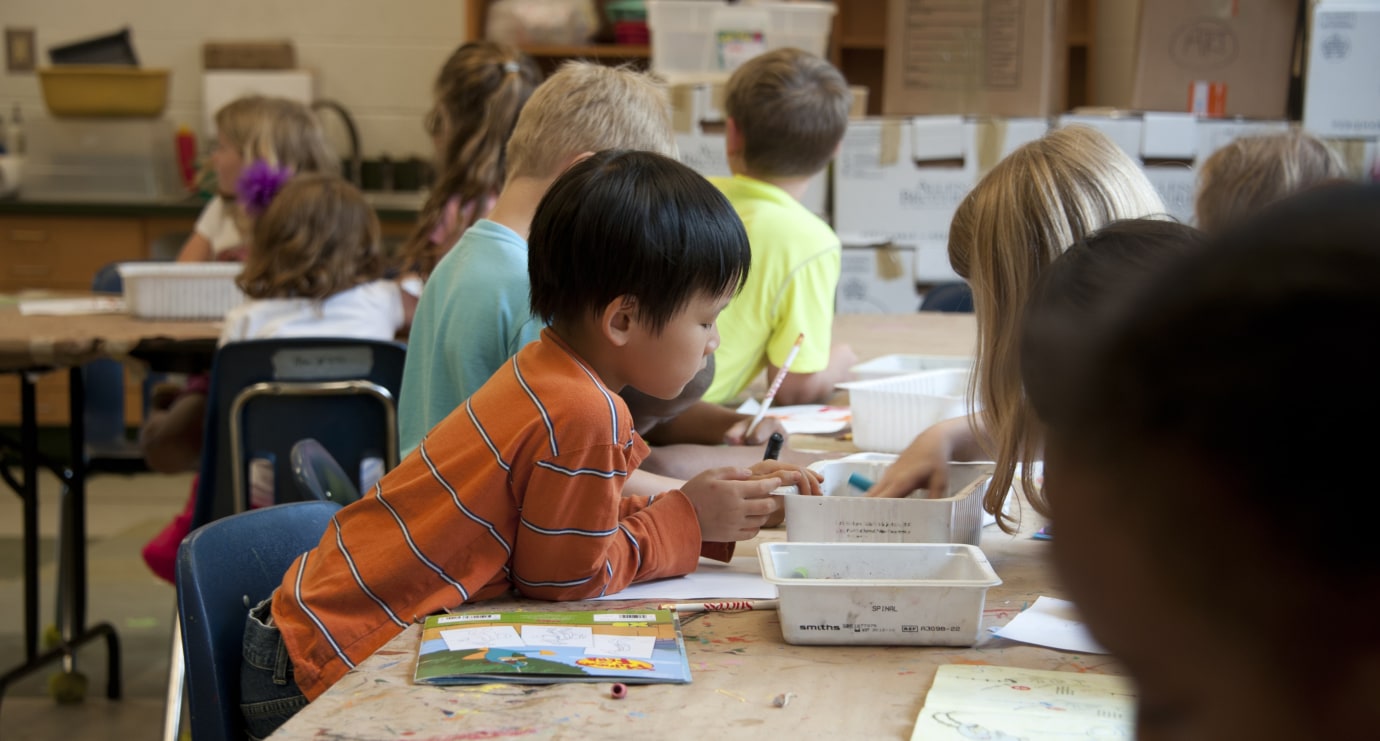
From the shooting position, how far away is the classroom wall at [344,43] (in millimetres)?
5234

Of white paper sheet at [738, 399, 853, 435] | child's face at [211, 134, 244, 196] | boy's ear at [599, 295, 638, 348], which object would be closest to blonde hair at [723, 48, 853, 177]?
white paper sheet at [738, 399, 853, 435]

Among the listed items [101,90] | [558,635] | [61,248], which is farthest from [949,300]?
[101,90]

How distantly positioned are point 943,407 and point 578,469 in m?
0.70

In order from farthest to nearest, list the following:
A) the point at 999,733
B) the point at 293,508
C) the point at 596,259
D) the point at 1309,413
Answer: the point at 293,508, the point at 596,259, the point at 999,733, the point at 1309,413

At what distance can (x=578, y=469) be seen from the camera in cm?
102

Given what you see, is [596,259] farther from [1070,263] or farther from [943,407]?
[943,407]

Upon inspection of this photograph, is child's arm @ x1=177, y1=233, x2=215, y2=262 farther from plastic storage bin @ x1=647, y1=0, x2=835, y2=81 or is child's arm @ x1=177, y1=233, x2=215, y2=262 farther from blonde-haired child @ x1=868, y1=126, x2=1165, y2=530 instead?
blonde-haired child @ x1=868, y1=126, x2=1165, y2=530

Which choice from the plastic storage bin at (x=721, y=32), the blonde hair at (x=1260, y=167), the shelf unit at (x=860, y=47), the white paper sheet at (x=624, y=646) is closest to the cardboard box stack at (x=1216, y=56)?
the shelf unit at (x=860, y=47)

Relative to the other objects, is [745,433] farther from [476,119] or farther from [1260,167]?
[1260,167]

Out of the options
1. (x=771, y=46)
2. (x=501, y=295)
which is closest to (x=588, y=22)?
(x=771, y=46)

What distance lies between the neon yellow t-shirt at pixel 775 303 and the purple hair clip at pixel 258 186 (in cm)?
133

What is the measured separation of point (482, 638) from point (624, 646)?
4.1 inches

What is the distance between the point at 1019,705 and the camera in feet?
2.67

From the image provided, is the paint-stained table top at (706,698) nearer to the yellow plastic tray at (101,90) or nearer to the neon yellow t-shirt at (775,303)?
the neon yellow t-shirt at (775,303)
